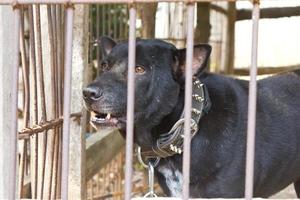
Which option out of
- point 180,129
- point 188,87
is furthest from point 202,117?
point 188,87

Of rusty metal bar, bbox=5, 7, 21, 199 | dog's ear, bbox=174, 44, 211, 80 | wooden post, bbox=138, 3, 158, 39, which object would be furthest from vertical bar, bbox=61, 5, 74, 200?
wooden post, bbox=138, 3, 158, 39

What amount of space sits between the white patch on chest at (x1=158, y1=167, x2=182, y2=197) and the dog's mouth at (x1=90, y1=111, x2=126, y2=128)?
0.48 metres

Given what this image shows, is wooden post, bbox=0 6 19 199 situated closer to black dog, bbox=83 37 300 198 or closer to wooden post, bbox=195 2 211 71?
black dog, bbox=83 37 300 198

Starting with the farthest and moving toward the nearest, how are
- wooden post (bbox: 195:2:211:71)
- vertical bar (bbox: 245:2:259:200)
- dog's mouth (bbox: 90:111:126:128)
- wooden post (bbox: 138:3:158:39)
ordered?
wooden post (bbox: 195:2:211:71) → wooden post (bbox: 138:3:158:39) → dog's mouth (bbox: 90:111:126:128) → vertical bar (bbox: 245:2:259:200)

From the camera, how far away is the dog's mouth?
3537 mm

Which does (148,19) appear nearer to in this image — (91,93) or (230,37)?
(91,93)

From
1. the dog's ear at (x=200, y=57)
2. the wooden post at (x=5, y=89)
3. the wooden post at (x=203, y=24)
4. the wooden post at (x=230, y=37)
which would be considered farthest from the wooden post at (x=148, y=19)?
the wooden post at (x=5, y=89)

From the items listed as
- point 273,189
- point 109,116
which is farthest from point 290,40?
point 109,116

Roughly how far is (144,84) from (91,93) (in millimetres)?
384

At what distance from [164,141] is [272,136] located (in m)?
0.75

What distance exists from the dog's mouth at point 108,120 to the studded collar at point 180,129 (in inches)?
12.0

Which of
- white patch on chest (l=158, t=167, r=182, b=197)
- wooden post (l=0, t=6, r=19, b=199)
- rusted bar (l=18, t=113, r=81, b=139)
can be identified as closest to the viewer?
wooden post (l=0, t=6, r=19, b=199)

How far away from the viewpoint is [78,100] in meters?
3.88

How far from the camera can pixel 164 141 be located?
375 centimetres
